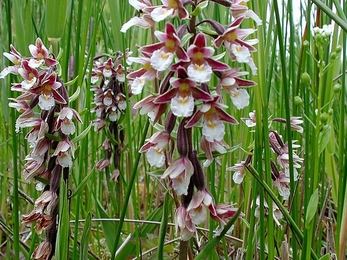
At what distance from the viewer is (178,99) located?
79cm

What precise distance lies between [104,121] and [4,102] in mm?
562

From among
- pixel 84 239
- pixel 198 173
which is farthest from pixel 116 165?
pixel 198 173

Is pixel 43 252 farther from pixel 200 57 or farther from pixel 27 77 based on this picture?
pixel 200 57

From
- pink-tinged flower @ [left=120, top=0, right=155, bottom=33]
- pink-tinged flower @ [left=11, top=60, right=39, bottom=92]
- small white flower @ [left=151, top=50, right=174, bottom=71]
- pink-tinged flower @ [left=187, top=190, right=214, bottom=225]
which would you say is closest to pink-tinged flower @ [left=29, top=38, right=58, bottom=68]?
pink-tinged flower @ [left=11, top=60, right=39, bottom=92]

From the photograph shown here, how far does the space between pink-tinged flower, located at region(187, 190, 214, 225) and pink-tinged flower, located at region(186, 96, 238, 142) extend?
0.11 m

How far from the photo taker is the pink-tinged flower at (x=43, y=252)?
1.10 meters

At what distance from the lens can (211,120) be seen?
82cm

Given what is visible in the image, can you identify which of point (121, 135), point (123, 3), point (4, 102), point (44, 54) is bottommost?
point (121, 135)

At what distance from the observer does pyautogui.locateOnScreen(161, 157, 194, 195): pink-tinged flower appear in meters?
0.82

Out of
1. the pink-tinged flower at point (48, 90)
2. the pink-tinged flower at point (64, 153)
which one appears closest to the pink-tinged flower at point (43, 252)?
the pink-tinged flower at point (64, 153)

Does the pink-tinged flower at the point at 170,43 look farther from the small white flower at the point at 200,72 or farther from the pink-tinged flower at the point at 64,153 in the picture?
the pink-tinged flower at the point at 64,153

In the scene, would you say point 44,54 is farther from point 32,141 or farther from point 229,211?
point 229,211

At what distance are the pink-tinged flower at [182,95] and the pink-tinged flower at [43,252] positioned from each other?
0.53 meters

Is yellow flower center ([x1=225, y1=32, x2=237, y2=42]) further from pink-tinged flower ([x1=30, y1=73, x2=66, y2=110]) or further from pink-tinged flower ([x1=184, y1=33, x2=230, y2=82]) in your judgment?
pink-tinged flower ([x1=30, y1=73, x2=66, y2=110])
